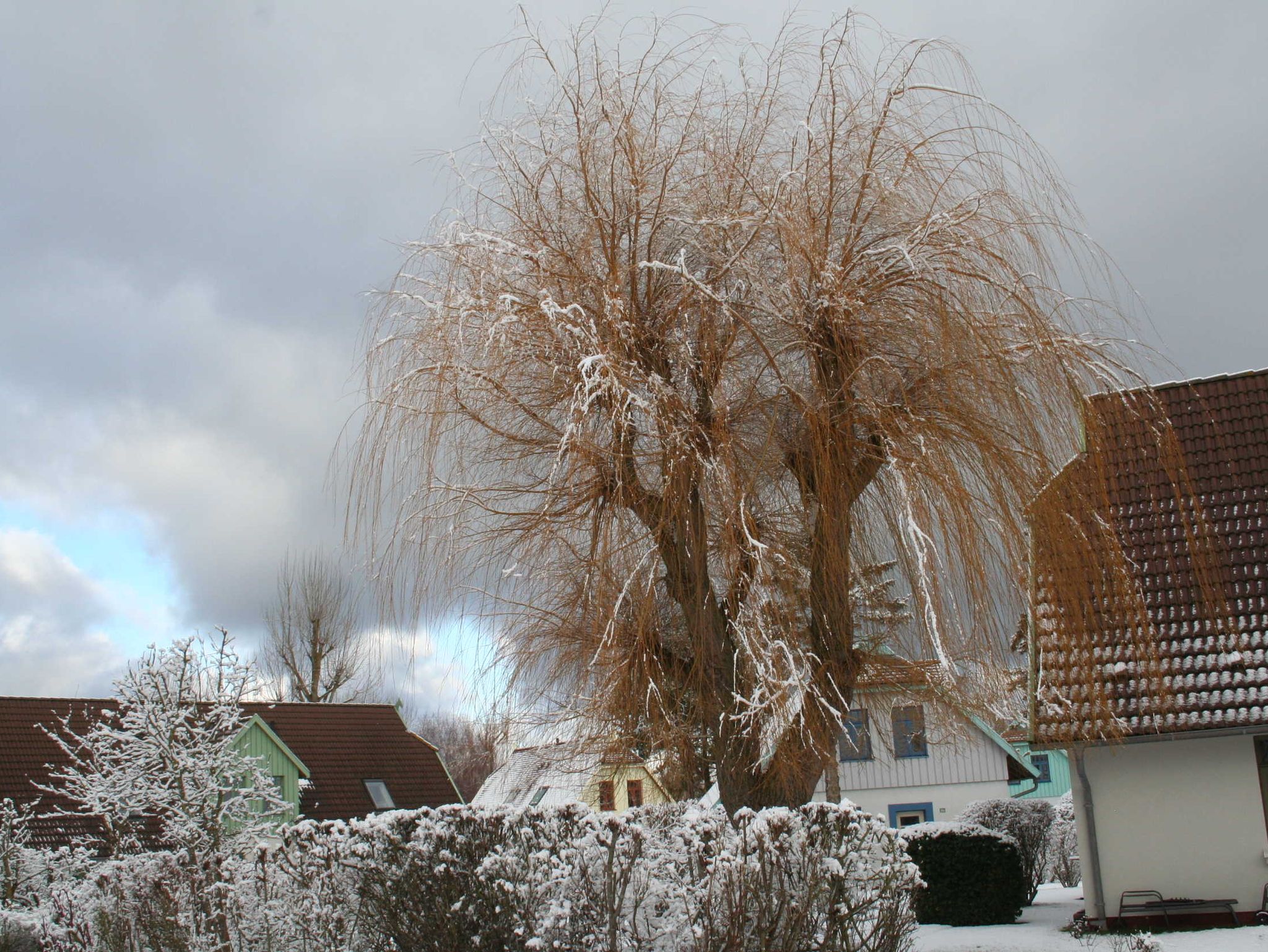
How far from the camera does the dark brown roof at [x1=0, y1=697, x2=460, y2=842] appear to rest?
2734 cm

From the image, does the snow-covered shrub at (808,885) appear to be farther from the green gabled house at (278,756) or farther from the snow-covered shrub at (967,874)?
the green gabled house at (278,756)

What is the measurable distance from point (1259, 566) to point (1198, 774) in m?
2.38

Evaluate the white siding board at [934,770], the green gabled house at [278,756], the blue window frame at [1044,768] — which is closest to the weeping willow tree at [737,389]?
the white siding board at [934,770]

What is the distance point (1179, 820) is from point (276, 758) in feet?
77.6

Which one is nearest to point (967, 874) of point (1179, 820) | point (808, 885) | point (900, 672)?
point (1179, 820)

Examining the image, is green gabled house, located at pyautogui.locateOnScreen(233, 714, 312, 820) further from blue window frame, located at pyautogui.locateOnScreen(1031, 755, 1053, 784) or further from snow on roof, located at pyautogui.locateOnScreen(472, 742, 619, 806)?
blue window frame, located at pyautogui.locateOnScreen(1031, 755, 1053, 784)

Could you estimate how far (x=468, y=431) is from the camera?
824 centimetres

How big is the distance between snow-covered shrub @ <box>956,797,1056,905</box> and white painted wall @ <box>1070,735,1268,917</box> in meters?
5.65

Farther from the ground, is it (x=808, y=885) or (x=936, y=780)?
(x=808, y=885)

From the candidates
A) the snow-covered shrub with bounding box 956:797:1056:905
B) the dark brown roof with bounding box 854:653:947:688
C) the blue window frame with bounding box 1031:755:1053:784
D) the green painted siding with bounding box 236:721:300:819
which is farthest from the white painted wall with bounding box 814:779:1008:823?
the dark brown roof with bounding box 854:653:947:688

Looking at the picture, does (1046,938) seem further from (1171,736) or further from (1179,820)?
(1171,736)

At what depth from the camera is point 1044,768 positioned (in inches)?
1642

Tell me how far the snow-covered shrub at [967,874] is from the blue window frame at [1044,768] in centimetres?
2724

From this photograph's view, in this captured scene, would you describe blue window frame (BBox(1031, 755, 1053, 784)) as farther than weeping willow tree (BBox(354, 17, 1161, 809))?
Yes
